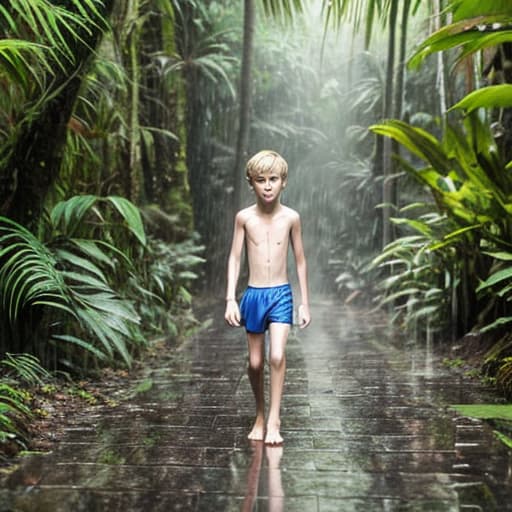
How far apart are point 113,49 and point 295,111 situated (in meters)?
16.3

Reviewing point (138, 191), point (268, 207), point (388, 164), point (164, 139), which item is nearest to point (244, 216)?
point (268, 207)

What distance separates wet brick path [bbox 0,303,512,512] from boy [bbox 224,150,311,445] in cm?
31

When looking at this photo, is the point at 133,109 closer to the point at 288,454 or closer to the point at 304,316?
the point at 304,316

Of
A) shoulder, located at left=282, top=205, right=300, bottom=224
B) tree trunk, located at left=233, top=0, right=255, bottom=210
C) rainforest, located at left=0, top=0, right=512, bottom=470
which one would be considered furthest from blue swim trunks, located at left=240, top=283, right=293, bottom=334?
tree trunk, located at left=233, top=0, right=255, bottom=210

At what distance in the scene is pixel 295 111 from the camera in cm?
2409

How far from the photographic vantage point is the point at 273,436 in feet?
13.0

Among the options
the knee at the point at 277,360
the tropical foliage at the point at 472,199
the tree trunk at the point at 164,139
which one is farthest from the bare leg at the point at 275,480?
the tree trunk at the point at 164,139

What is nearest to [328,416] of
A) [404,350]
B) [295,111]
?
[404,350]

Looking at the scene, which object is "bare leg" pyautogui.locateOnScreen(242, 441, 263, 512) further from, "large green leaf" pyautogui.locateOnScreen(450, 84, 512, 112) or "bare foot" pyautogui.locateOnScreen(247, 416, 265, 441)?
"large green leaf" pyautogui.locateOnScreen(450, 84, 512, 112)

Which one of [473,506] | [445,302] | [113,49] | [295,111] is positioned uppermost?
[295,111]

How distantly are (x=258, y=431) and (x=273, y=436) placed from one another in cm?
13

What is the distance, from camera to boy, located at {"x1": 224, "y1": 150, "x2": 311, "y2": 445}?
407 centimetres

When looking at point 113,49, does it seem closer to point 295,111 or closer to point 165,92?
point 165,92

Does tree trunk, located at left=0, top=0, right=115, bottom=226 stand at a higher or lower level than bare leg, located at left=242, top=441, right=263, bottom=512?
higher
